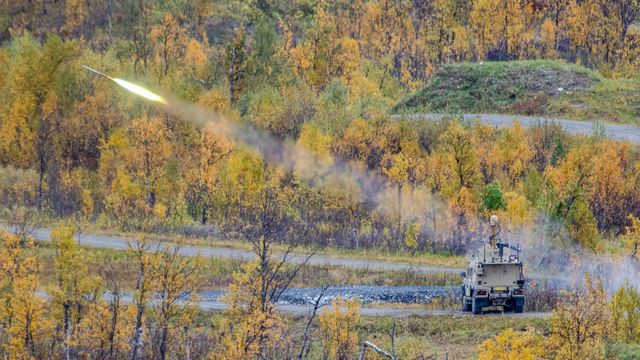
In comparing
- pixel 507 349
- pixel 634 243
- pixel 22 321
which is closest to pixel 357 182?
pixel 634 243

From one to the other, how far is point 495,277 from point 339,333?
793 cm

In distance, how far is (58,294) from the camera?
47594 mm

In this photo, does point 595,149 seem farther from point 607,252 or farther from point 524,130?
point 607,252

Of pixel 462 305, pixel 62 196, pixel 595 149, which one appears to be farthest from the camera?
pixel 62 196

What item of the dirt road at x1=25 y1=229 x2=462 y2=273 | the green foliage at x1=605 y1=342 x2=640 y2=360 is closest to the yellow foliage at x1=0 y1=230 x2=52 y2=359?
the dirt road at x1=25 y1=229 x2=462 y2=273

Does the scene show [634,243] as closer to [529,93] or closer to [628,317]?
[628,317]

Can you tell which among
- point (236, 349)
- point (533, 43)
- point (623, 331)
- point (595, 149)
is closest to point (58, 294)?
point (236, 349)

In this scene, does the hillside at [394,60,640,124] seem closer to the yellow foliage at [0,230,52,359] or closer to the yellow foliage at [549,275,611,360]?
the yellow foliage at [549,275,611,360]

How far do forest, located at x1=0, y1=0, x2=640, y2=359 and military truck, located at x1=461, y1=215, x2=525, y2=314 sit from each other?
244cm

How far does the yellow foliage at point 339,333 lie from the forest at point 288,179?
0.44ft

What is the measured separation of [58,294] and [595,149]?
4043cm

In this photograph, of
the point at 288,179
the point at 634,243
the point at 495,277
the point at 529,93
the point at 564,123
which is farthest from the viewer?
the point at 529,93

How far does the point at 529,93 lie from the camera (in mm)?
91875

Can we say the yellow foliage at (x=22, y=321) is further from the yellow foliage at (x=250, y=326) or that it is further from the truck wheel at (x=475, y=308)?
the truck wheel at (x=475, y=308)
